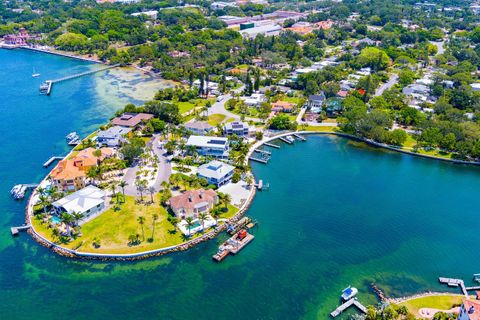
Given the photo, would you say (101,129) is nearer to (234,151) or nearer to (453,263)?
(234,151)

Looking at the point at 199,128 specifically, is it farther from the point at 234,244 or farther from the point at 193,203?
the point at 234,244

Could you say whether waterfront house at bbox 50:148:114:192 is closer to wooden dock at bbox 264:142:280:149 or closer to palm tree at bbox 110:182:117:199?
palm tree at bbox 110:182:117:199

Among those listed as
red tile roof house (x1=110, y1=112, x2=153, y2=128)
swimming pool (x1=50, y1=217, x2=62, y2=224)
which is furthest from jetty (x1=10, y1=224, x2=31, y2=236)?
red tile roof house (x1=110, y1=112, x2=153, y2=128)

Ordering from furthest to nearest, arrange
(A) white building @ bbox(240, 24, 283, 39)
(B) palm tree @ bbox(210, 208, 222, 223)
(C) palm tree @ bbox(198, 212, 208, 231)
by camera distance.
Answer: (A) white building @ bbox(240, 24, 283, 39), (B) palm tree @ bbox(210, 208, 222, 223), (C) palm tree @ bbox(198, 212, 208, 231)

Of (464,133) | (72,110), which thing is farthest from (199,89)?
(464,133)

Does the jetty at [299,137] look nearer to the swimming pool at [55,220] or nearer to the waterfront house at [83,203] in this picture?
the waterfront house at [83,203]
